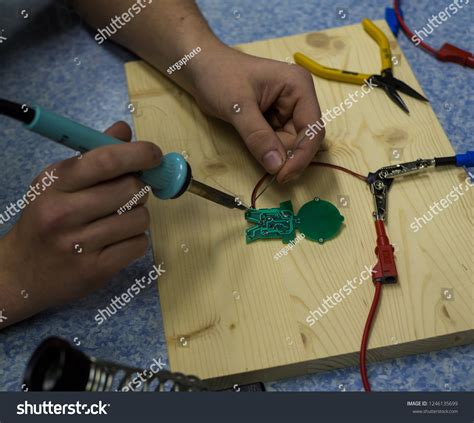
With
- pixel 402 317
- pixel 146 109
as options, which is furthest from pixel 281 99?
pixel 402 317

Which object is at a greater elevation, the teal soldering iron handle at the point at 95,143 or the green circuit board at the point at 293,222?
the teal soldering iron handle at the point at 95,143

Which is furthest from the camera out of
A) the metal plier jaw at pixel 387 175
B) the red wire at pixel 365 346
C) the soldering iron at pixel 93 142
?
the metal plier jaw at pixel 387 175

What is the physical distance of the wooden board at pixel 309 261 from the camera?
1.99ft

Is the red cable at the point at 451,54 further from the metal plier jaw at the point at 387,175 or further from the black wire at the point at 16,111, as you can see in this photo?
the black wire at the point at 16,111

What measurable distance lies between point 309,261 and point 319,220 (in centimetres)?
6

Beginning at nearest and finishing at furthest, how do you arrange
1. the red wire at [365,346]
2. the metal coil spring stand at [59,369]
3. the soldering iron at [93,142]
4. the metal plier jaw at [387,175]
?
the metal coil spring stand at [59,369], the soldering iron at [93,142], the red wire at [365,346], the metal plier jaw at [387,175]

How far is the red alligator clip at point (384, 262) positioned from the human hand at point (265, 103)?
133 millimetres

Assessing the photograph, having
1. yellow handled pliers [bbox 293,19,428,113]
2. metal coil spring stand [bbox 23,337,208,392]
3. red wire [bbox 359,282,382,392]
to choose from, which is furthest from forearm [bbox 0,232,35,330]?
yellow handled pliers [bbox 293,19,428,113]

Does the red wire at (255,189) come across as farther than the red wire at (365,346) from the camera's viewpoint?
Yes

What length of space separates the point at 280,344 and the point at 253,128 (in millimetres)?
271

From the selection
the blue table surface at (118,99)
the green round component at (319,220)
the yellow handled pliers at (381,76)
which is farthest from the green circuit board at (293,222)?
the yellow handled pliers at (381,76)

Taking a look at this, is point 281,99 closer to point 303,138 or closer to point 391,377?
point 303,138

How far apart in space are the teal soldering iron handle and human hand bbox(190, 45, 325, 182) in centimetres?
15

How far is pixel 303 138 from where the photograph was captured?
0.69m
